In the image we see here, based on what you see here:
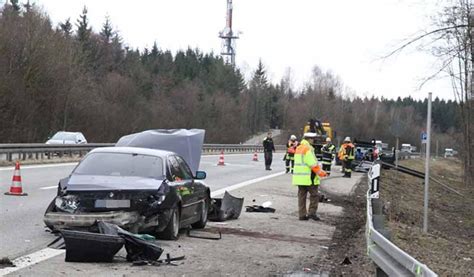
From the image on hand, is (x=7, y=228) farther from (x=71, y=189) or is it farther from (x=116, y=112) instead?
(x=116, y=112)

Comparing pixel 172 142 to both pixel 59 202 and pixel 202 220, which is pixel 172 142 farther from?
pixel 59 202

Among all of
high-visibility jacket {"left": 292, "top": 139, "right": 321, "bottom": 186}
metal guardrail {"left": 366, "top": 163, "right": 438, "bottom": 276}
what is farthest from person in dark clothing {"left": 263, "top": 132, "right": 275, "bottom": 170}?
metal guardrail {"left": 366, "top": 163, "right": 438, "bottom": 276}

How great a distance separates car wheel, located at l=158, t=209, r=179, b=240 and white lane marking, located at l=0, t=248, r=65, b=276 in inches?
66.8

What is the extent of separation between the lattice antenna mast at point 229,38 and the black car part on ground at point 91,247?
103 meters

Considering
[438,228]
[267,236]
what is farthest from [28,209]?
[438,228]

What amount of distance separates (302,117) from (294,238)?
107398 millimetres

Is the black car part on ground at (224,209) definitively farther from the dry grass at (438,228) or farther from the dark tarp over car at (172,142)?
the dry grass at (438,228)

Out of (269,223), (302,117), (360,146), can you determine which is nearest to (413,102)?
(302,117)

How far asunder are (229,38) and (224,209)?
338 ft

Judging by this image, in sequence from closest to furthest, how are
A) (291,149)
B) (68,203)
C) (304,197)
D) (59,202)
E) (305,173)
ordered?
(68,203) → (59,202) → (305,173) → (304,197) → (291,149)

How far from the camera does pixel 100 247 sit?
7.90m

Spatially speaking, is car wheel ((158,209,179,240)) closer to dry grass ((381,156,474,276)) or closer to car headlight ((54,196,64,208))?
car headlight ((54,196,64,208))

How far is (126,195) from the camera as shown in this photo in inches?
366

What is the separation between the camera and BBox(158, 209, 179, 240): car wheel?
9.86 metres
